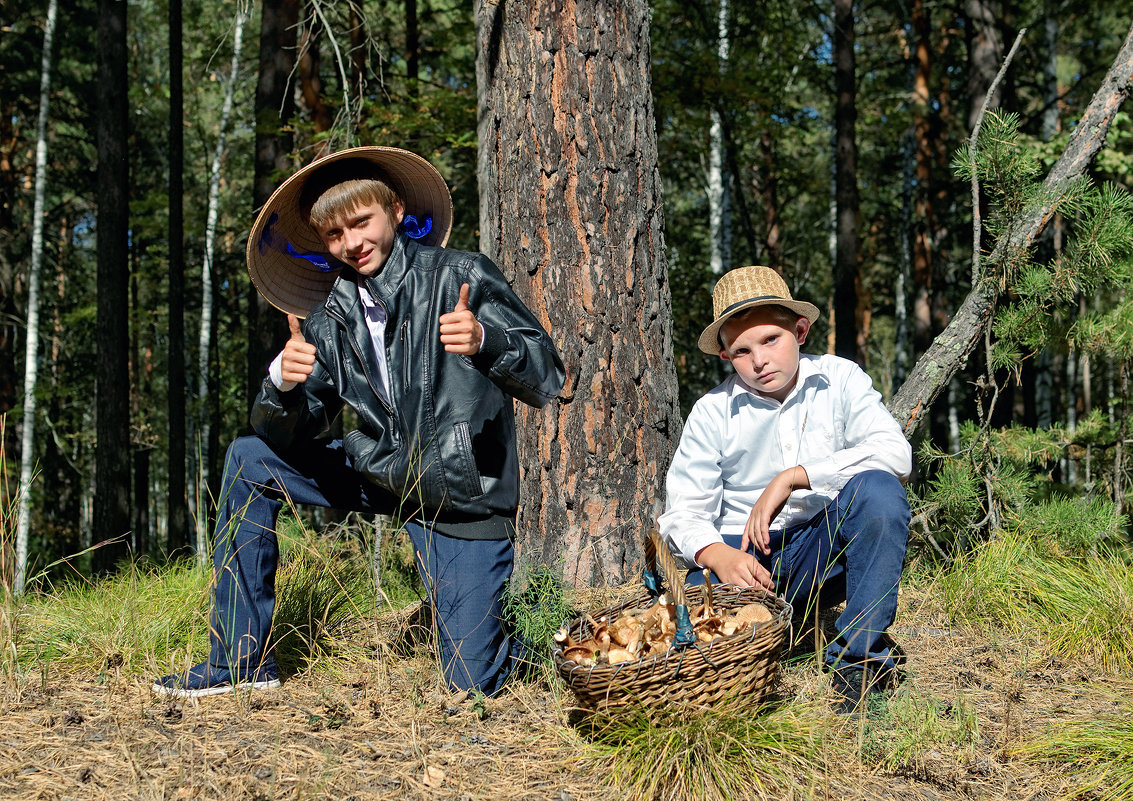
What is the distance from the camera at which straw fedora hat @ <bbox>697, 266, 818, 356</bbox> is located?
2734mm

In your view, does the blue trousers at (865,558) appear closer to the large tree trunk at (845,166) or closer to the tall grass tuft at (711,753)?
the tall grass tuft at (711,753)

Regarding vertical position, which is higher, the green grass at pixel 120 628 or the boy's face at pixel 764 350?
the boy's face at pixel 764 350

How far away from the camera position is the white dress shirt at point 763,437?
9.30 feet

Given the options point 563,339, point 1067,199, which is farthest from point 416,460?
point 1067,199

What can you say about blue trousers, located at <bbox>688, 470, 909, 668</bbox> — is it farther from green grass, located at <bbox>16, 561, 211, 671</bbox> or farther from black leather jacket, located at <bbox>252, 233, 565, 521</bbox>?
green grass, located at <bbox>16, 561, 211, 671</bbox>

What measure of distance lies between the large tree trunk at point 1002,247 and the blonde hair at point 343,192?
2510 mm

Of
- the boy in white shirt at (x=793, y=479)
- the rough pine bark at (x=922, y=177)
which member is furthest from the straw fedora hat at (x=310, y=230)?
the rough pine bark at (x=922, y=177)

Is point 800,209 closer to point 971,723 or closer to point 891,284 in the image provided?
point 891,284

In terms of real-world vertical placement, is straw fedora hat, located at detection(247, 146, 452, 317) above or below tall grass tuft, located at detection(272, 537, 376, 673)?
above

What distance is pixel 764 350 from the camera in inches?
110

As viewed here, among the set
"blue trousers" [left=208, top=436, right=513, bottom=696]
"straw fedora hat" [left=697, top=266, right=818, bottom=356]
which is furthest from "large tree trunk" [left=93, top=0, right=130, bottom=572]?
"straw fedora hat" [left=697, top=266, right=818, bottom=356]

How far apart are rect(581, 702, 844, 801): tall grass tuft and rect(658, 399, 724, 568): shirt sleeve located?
69 centimetres

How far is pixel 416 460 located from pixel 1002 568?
2523 millimetres

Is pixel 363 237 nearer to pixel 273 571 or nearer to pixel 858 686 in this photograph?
pixel 273 571
